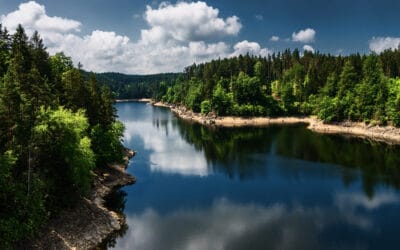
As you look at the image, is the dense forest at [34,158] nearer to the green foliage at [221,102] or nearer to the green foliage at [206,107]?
the green foliage at [221,102]

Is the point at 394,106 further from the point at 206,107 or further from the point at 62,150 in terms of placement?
the point at 62,150

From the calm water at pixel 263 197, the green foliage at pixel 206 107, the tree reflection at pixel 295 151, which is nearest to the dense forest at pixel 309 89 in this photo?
the green foliage at pixel 206 107

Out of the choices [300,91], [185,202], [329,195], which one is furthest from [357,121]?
[185,202]

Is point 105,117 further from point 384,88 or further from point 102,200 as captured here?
point 384,88

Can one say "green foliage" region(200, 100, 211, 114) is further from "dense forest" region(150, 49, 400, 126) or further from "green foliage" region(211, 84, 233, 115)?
"green foliage" region(211, 84, 233, 115)

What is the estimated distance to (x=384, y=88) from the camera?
102500mm

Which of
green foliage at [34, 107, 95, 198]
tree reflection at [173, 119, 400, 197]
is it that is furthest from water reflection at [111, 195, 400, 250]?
tree reflection at [173, 119, 400, 197]

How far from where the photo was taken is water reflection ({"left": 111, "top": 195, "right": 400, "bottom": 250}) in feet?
110

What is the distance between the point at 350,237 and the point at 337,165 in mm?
31411

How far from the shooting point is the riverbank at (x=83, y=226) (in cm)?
2959

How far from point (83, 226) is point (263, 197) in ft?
79.6

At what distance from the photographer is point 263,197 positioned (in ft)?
156

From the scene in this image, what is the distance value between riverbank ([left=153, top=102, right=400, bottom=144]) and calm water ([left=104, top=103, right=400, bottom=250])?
10.7 m

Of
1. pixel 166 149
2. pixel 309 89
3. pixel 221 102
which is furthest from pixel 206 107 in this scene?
pixel 166 149
